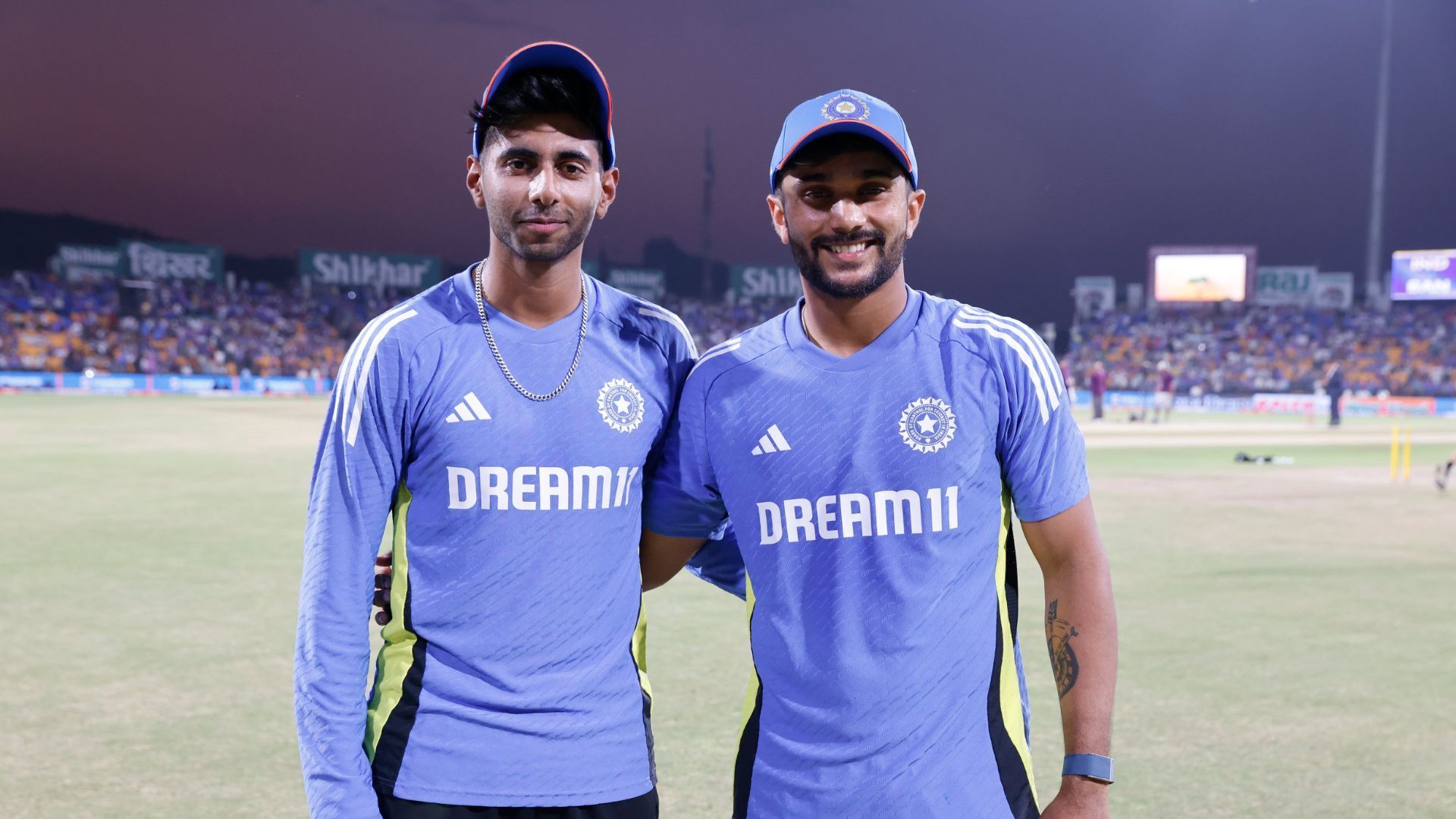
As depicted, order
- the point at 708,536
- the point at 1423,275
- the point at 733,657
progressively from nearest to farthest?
the point at 708,536 < the point at 733,657 < the point at 1423,275

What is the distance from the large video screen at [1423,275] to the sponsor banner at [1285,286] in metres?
10.7

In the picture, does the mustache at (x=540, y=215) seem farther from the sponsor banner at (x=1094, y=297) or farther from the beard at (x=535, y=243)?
the sponsor banner at (x=1094, y=297)

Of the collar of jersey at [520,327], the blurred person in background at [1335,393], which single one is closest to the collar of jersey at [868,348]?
the collar of jersey at [520,327]

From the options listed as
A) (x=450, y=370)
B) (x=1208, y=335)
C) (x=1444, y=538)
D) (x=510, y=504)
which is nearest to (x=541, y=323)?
(x=450, y=370)

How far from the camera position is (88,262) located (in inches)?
2554

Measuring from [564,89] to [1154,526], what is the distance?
11.7 metres

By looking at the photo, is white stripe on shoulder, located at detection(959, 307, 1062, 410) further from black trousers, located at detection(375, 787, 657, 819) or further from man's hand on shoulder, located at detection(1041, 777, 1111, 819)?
black trousers, located at detection(375, 787, 657, 819)

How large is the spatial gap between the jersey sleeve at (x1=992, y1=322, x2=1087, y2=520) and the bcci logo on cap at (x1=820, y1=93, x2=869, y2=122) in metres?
0.65

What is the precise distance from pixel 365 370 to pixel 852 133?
130cm

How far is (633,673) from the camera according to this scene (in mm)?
2762

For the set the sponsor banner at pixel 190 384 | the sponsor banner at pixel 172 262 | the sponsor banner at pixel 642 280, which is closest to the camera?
the sponsor banner at pixel 190 384

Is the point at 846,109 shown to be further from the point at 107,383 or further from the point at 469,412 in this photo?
the point at 107,383

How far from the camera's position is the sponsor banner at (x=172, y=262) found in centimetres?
6594

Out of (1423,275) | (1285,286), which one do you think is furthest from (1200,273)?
(1423,275)
